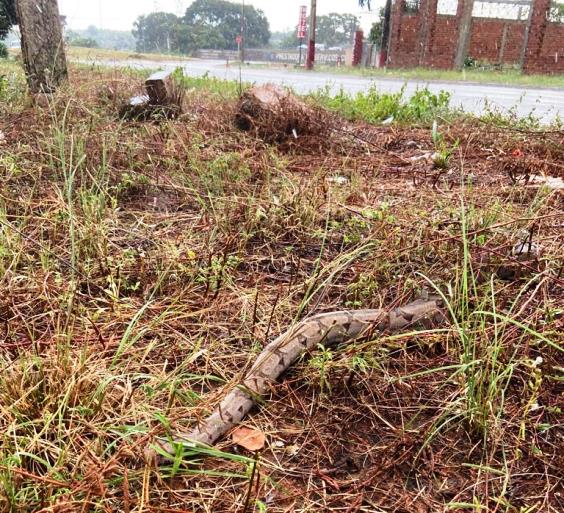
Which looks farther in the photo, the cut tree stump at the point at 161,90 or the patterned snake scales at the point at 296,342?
the cut tree stump at the point at 161,90

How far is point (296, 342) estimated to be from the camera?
203cm

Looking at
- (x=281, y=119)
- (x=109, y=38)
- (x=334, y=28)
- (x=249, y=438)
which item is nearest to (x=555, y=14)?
(x=109, y=38)

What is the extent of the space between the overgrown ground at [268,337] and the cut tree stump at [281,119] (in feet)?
3.70

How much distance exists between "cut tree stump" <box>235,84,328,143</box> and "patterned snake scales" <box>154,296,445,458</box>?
307 cm

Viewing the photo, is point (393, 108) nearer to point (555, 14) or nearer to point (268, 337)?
point (268, 337)

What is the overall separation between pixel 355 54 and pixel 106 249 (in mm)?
28213

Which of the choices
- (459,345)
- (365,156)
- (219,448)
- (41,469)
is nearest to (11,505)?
(41,469)

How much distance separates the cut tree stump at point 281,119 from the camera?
511cm

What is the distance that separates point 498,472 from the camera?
1.57 meters

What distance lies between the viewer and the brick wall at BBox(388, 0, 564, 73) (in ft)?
71.7

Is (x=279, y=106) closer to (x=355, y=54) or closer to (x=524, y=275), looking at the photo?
(x=524, y=275)

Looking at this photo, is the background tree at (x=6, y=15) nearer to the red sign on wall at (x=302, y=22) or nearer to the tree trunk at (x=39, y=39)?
the tree trunk at (x=39, y=39)

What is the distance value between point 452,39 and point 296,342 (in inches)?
957

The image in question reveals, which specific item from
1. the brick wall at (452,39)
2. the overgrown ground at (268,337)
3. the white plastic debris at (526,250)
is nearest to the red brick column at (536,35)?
the brick wall at (452,39)
